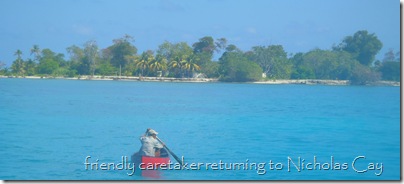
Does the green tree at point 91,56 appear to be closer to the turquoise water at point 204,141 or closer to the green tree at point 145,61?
the green tree at point 145,61

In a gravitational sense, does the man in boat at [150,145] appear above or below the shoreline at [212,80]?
above

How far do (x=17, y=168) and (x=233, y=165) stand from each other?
477cm

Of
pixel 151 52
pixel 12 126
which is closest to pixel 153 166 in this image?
pixel 12 126

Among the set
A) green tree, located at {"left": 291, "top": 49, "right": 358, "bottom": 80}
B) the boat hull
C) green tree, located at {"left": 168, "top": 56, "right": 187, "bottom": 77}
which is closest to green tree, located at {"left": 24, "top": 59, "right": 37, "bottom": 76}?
green tree, located at {"left": 168, "top": 56, "right": 187, "bottom": 77}

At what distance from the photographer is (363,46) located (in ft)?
251

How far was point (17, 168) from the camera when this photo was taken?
1311cm

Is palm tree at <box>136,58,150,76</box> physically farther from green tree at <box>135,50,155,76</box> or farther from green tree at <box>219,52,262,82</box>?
green tree at <box>219,52,262,82</box>

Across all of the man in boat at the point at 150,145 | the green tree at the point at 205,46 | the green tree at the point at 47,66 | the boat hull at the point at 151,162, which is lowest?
the boat hull at the point at 151,162

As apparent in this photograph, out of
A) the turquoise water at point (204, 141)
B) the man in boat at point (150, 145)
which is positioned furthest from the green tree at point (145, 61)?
the man in boat at point (150, 145)

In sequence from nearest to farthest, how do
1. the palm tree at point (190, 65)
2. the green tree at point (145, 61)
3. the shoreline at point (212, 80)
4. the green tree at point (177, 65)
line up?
the green tree at point (145, 61) < the palm tree at point (190, 65) < the green tree at point (177, 65) < the shoreline at point (212, 80)

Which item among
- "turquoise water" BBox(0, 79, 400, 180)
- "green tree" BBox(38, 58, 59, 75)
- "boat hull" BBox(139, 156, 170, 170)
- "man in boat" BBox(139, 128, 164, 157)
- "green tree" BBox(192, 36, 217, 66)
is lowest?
"turquoise water" BBox(0, 79, 400, 180)

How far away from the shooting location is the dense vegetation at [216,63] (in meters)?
71.4

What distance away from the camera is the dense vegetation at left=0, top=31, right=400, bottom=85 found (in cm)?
7138

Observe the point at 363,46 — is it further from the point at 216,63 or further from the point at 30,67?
the point at 30,67
